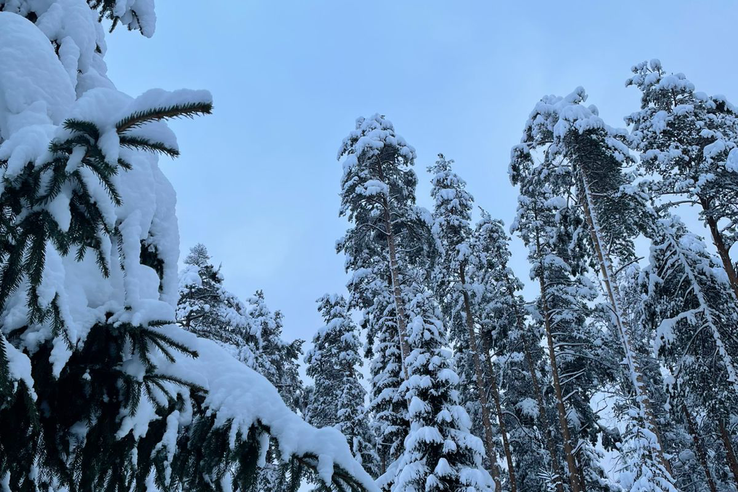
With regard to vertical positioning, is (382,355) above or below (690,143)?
below

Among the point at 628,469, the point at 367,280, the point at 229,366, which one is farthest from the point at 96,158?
the point at 367,280

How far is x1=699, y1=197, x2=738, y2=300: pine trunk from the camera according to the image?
13.7 metres

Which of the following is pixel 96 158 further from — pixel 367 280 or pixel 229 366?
pixel 367 280

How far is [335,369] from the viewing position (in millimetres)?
22422

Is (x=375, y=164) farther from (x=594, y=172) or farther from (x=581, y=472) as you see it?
(x=581, y=472)

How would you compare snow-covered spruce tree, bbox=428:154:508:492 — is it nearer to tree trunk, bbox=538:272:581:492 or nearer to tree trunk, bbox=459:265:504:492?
tree trunk, bbox=459:265:504:492

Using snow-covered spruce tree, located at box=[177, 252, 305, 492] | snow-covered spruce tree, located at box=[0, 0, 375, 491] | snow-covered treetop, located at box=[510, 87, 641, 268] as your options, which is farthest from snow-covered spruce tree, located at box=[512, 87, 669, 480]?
snow-covered spruce tree, located at box=[0, 0, 375, 491]

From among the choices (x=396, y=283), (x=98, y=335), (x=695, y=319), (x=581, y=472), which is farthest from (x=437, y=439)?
(x=581, y=472)

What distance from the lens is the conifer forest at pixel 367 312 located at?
78.7 inches

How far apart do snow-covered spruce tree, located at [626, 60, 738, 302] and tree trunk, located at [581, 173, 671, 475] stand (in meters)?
2.14

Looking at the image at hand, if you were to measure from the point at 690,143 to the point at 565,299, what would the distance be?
753 centimetres

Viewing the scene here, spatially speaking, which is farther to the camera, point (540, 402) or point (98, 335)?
point (540, 402)

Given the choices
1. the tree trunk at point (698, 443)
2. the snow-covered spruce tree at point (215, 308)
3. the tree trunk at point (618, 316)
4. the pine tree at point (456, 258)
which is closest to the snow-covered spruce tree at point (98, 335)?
the tree trunk at point (618, 316)

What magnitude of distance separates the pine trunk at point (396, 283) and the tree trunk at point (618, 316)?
6019 millimetres
